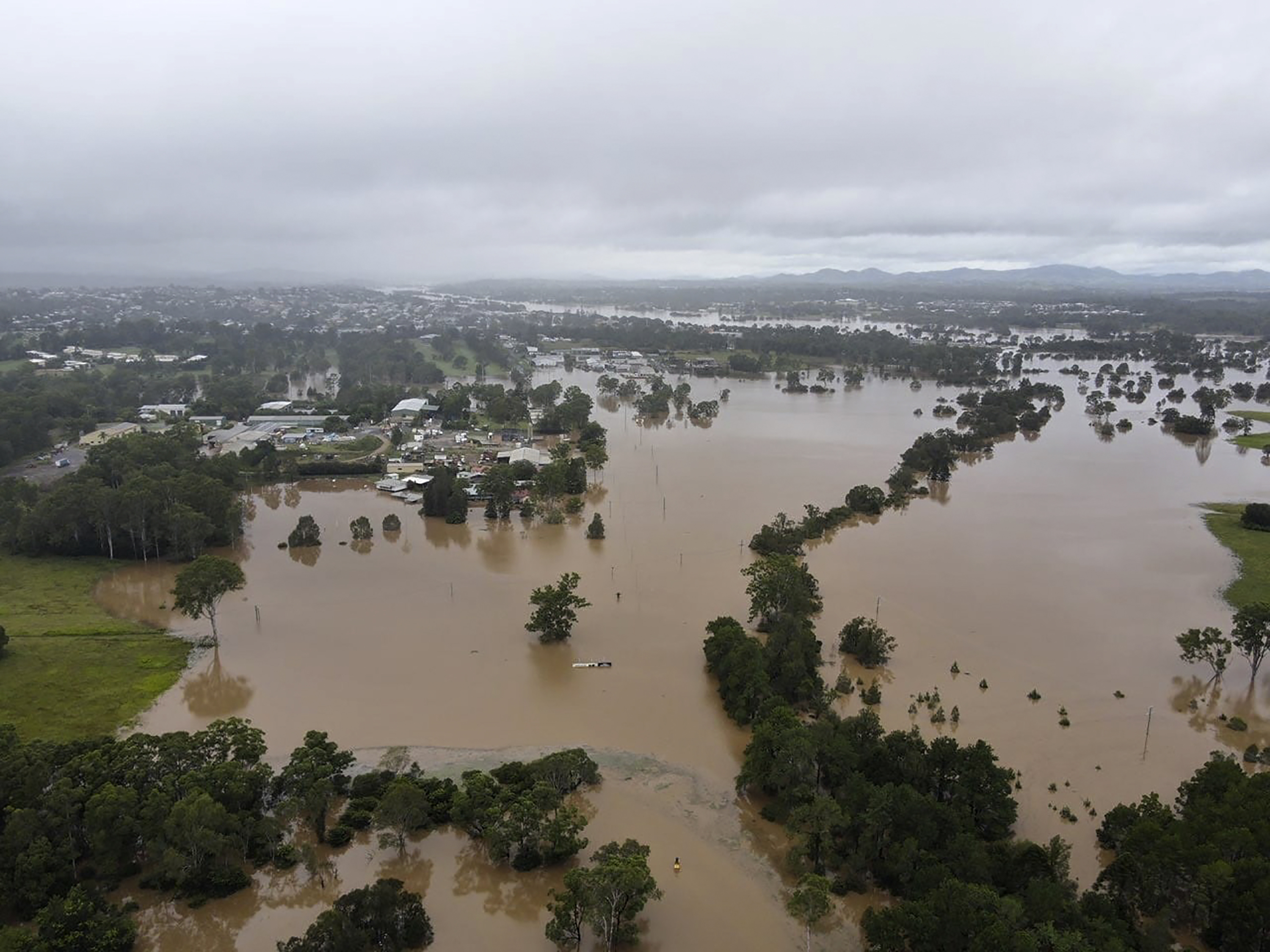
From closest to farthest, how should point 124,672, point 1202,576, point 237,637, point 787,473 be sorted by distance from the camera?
1. point 124,672
2. point 237,637
3. point 1202,576
4. point 787,473

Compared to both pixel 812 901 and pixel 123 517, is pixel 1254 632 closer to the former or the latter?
pixel 812 901

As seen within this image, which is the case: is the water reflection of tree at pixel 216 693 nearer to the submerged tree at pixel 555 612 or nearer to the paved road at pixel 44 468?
the submerged tree at pixel 555 612

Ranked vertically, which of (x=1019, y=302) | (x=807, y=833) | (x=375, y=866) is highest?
(x=1019, y=302)

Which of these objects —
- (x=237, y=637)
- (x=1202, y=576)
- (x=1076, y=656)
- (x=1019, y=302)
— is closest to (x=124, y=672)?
(x=237, y=637)

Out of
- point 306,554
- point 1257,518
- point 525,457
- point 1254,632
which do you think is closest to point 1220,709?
point 1254,632

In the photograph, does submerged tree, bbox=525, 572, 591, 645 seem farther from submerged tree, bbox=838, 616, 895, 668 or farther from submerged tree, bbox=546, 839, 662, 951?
submerged tree, bbox=546, 839, 662, 951

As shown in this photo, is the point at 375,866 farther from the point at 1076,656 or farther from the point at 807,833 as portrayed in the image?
the point at 1076,656

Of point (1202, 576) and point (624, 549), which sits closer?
point (1202, 576)
